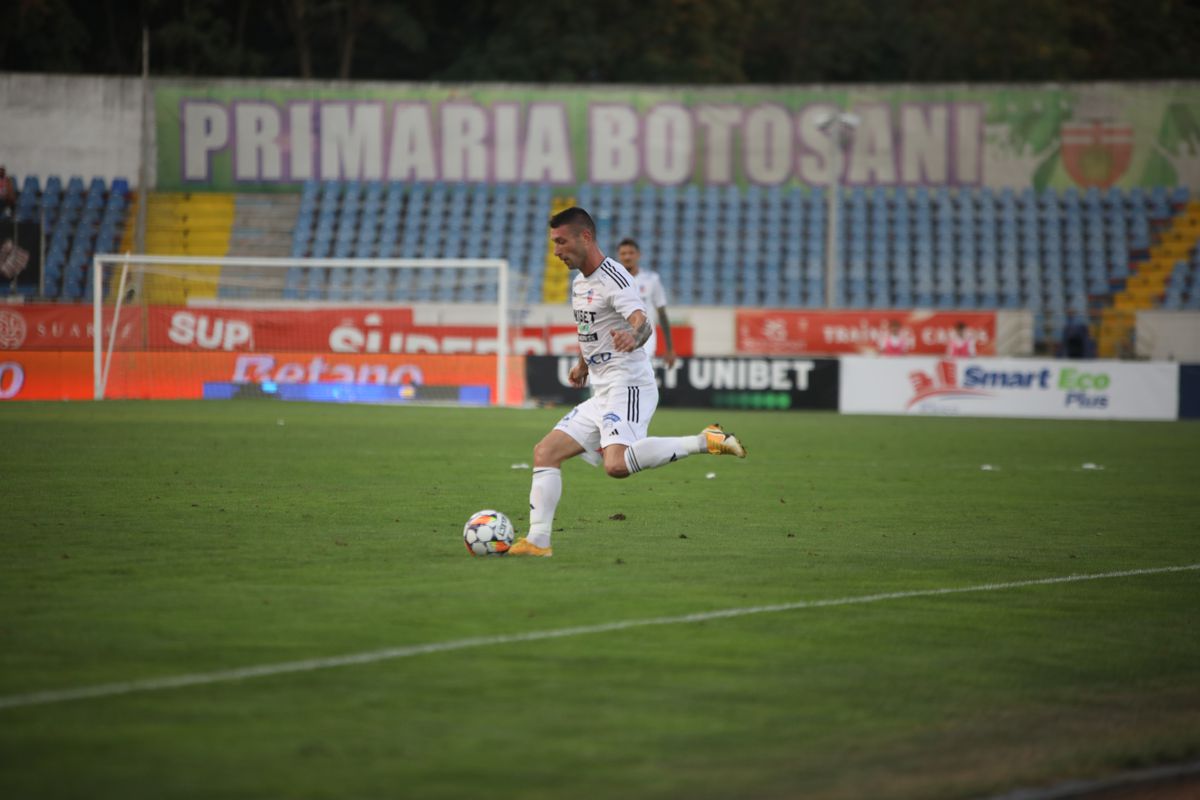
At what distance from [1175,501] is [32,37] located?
42.3 m

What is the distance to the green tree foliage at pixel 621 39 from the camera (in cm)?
4966

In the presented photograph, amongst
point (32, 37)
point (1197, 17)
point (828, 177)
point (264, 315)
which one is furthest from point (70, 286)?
point (1197, 17)

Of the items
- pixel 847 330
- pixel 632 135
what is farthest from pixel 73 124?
pixel 847 330

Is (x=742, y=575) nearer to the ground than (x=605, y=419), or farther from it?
nearer to the ground

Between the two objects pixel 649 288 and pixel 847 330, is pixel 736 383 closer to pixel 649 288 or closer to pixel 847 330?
pixel 847 330

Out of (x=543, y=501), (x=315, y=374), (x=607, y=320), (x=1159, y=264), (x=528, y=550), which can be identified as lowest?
(x=528, y=550)

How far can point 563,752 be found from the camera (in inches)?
194

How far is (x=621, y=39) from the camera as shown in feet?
167

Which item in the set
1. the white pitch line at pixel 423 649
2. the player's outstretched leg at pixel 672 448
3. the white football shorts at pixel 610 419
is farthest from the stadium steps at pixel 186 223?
the white pitch line at pixel 423 649

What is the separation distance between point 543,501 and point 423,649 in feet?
9.16

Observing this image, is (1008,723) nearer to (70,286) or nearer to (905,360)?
(905,360)

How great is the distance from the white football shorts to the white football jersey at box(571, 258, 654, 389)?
0.25ft

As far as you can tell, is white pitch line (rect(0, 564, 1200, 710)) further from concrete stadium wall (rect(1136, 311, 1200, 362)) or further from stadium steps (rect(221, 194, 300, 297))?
stadium steps (rect(221, 194, 300, 297))

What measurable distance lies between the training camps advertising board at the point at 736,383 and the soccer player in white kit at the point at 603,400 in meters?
19.2
